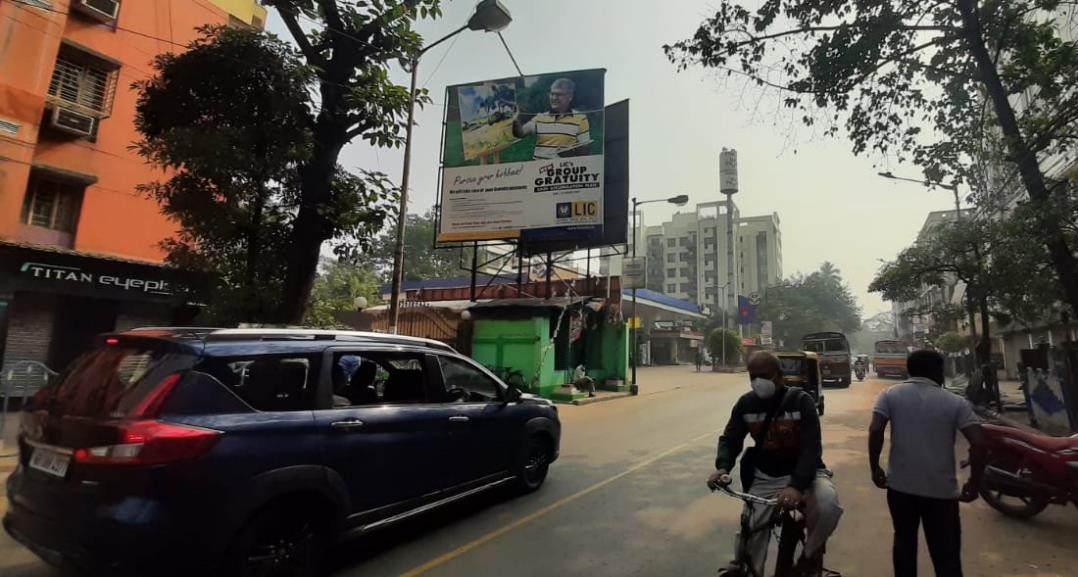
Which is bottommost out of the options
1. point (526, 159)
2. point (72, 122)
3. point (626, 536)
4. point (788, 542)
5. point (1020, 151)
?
point (626, 536)

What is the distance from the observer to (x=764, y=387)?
3314 millimetres

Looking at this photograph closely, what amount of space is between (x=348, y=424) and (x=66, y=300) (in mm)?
12328

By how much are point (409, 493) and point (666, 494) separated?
3.33m

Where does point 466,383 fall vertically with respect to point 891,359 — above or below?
below

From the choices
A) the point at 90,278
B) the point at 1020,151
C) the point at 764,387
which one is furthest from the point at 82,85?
the point at 1020,151

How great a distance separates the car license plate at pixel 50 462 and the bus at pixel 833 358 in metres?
28.8

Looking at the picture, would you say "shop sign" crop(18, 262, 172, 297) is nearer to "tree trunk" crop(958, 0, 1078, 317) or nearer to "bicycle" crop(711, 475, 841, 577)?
"bicycle" crop(711, 475, 841, 577)

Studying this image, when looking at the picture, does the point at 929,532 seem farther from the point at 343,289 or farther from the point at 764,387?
the point at 343,289

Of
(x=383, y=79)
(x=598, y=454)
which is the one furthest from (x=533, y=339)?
(x=383, y=79)

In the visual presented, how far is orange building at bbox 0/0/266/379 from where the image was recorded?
10719 millimetres

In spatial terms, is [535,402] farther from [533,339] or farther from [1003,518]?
[533,339]

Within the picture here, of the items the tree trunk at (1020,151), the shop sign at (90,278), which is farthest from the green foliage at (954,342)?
the shop sign at (90,278)

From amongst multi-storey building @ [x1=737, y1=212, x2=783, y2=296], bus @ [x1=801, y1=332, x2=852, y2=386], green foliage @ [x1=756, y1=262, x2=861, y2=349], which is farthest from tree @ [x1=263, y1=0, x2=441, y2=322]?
multi-storey building @ [x1=737, y1=212, x2=783, y2=296]

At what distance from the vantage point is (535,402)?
20.6ft
